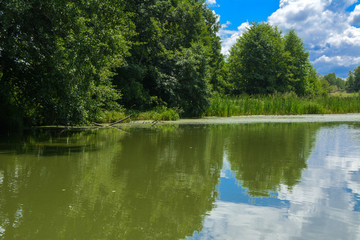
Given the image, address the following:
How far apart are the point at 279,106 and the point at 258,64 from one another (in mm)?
15628

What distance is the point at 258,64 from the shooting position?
40469mm

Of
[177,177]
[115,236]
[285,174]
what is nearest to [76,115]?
[177,177]

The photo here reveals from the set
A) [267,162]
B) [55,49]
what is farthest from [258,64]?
[267,162]

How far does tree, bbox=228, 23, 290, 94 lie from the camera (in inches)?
1561

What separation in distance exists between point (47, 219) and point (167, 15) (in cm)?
2175

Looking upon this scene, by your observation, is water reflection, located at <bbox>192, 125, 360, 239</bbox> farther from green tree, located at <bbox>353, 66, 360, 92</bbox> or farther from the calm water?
green tree, located at <bbox>353, 66, 360, 92</bbox>

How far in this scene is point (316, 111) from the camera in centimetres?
2750

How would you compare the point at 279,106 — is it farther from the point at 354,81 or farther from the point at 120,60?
the point at 354,81

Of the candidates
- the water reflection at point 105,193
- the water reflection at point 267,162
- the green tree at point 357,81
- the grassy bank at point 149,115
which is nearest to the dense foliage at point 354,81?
the green tree at point 357,81

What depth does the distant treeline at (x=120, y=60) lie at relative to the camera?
9438 mm

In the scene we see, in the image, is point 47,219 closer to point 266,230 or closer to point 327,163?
point 266,230

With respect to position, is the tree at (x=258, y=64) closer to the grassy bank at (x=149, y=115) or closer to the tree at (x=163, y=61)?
the tree at (x=163, y=61)

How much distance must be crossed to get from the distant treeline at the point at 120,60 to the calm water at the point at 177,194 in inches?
115

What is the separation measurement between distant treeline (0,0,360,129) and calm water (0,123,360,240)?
9.55 feet
